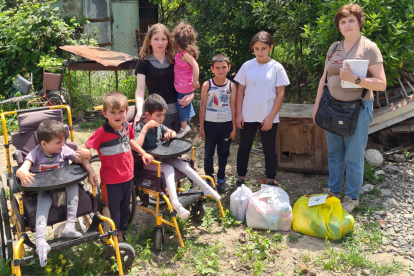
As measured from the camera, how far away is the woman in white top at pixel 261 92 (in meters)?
4.52

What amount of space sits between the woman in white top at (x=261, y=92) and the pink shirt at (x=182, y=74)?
634 mm

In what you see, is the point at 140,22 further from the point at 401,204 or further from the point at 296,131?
the point at 401,204

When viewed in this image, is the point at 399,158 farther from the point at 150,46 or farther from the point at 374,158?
the point at 150,46

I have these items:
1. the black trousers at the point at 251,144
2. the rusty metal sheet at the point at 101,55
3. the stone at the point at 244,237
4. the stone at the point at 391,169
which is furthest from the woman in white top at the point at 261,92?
the rusty metal sheet at the point at 101,55

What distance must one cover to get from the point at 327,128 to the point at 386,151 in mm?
2392

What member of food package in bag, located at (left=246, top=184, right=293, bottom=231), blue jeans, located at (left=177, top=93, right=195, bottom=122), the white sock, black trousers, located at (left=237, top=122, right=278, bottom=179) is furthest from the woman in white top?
the white sock

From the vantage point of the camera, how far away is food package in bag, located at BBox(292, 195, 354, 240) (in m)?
3.96

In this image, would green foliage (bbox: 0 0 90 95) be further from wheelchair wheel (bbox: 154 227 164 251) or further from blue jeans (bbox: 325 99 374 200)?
blue jeans (bbox: 325 99 374 200)

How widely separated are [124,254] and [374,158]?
12.6 feet

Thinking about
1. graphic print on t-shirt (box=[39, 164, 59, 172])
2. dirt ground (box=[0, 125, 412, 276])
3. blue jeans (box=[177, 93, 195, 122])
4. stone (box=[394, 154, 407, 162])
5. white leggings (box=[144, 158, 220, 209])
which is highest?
blue jeans (box=[177, 93, 195, 122])

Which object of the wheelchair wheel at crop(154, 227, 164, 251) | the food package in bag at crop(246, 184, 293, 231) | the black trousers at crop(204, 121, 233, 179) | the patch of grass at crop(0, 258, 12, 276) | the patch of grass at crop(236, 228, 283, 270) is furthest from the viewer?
the black trousers at crop(204, 121, 233, 179)

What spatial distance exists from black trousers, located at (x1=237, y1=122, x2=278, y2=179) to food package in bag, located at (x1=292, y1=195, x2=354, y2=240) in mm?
767

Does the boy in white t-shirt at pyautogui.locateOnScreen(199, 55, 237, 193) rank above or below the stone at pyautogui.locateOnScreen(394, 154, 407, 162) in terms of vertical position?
above

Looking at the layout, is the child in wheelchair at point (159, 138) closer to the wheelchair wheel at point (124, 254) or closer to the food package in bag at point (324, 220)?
the wheelchair wheel at point (124, 254)
